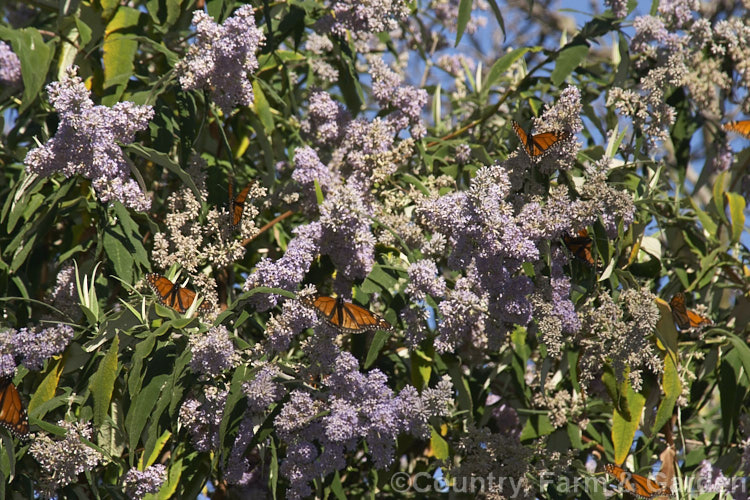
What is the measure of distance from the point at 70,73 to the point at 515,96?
1.73 meters

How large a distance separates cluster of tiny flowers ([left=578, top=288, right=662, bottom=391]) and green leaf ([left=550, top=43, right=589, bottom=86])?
0.94m

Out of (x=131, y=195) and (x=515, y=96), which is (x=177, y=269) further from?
(x=515, y=96)

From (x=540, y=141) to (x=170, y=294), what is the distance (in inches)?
45.2

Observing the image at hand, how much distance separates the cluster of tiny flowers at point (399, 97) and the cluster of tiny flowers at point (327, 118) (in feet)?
0.49

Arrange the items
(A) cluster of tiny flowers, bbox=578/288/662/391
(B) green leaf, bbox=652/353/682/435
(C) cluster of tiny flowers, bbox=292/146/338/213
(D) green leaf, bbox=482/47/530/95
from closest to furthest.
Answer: (A) cluster of tiny flowers, bbox=578/288/662/391 → (B) green leaf, bbox=652/353/682/435 → (C) cluster of tiny flowers, bbox=292/146/338/213 → (D) green leaf, bbox=482/47/530/95

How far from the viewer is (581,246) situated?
2.68 meters

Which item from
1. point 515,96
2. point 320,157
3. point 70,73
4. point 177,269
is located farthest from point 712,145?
point 70,73

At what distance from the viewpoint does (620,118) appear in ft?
9.96

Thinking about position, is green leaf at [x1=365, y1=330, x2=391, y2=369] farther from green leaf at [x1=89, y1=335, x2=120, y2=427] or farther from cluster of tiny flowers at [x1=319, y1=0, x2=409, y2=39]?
cluster of tiny flowers at [x1=319, y1=0, x2=409, y2=39]

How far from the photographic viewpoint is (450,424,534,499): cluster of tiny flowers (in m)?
2.77

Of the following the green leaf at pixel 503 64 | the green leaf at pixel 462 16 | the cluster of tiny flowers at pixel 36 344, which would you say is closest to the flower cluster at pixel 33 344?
the cluster of tiny flowers at pixel 36 344

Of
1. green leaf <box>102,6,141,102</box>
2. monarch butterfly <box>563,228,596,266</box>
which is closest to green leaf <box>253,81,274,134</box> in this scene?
green leaf <box>102,6,141,102</box>

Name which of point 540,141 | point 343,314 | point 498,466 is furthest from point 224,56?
point 498,466

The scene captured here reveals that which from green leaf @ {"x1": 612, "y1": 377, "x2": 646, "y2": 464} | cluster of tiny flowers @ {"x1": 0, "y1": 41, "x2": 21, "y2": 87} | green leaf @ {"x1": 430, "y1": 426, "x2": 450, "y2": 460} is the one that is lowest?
green leaf @ {"x1": 430, "y1": 426, "x2": 450, "y2": 460}
